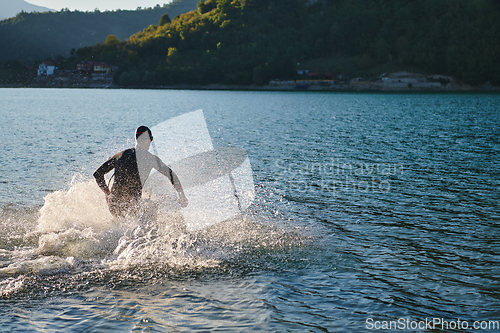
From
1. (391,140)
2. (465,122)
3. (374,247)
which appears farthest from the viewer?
(465,122)

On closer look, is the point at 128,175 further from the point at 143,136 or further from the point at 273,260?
the point at 273,260

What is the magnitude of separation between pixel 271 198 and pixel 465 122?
126 feet

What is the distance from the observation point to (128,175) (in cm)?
921

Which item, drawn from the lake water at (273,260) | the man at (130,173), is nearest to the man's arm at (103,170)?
the man at (130,173)

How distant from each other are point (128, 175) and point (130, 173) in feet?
0.21

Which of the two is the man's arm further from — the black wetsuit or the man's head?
the man's head

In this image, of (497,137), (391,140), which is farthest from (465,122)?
(391,140)

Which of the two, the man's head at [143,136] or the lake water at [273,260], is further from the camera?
the man's head at [143,136]

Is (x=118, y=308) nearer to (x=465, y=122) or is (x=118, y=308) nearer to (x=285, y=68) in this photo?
(x=465, y=122)

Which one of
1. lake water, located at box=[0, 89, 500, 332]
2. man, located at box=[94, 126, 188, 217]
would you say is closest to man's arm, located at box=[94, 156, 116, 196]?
man, located at box=[94, 126, 188, 217]

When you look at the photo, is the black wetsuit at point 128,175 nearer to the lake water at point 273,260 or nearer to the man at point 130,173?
the man at point 130,173

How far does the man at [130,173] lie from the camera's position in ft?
29.7

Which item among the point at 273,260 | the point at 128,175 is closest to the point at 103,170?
the point at 128,175

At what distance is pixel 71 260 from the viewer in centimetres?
876
